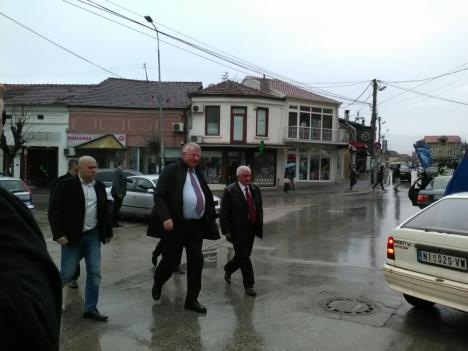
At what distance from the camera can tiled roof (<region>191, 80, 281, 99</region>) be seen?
33344mm

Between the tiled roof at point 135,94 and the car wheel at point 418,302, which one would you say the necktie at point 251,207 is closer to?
the car wheel at point 418,302

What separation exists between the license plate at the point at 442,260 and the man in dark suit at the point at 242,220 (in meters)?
2.29

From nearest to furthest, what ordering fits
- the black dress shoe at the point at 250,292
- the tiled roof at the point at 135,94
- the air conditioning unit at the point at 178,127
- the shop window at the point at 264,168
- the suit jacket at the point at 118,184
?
the black dress shoe at the point at 250,292 < the suit jacket at the point at 118,184 < the air conditioning unit at the point at 178,127 < the tiled roof at the point at 135,94 < the shop window at the point at 264,168

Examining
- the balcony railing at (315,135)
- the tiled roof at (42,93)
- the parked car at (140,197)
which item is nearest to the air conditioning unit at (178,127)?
the tiled roof at (42,93)

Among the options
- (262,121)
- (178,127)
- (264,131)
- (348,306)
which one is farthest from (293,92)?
(348,306)

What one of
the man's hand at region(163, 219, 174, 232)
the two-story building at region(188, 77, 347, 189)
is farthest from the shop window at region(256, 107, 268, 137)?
the man's hand at region(163, 219, 174, 232)

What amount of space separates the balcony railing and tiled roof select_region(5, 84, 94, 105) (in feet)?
51.3

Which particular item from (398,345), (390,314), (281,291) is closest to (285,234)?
(281,291)

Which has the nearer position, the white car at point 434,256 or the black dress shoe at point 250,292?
the white car at point 434,256

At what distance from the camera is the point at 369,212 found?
18.3 metres

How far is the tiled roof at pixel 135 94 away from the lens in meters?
34.2

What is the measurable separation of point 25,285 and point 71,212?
4.74 m

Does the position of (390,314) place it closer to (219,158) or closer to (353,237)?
(353,237)

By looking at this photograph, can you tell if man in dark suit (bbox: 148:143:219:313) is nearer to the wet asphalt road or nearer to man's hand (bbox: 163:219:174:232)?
man's hand (bbox: 163:219:174:232)
